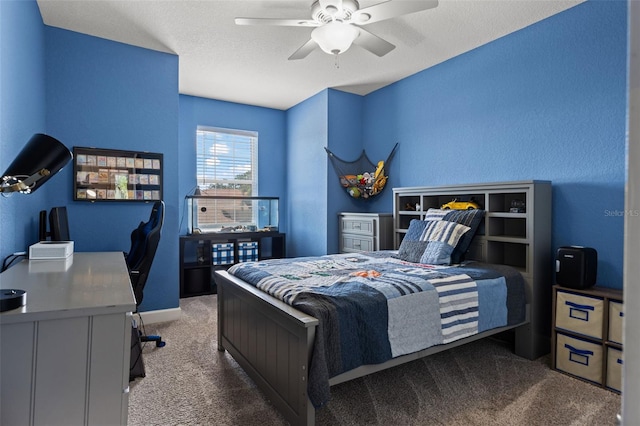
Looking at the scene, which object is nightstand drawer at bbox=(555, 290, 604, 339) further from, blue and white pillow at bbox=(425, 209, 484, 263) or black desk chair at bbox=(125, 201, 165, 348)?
black desk chair at bbox=(125, 201, 165, 348)

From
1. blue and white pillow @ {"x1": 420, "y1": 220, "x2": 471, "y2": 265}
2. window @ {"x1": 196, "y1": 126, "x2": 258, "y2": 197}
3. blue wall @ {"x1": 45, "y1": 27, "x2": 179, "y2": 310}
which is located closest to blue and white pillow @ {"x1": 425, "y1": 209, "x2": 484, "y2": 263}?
blue and white pillow @ {"x1": 420, "y1": 220, "x2": 471, "y2": 265}

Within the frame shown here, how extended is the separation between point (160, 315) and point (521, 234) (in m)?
3.40

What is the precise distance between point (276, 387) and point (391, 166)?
10.1ft

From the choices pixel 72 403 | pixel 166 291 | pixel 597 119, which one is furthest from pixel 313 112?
pixel 72 403

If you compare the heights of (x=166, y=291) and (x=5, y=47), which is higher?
(x=5, y=47)

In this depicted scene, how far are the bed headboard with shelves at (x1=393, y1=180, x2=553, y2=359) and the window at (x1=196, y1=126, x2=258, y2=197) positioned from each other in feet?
8.79

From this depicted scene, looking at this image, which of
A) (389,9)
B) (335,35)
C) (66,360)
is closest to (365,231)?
(335,35)

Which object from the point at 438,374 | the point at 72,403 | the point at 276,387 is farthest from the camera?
the point at 438,374

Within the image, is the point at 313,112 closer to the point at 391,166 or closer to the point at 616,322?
the point at 391,166

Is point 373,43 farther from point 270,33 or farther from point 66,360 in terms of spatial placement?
Result: point 66,360

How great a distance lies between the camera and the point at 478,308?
2.37m

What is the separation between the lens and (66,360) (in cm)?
120

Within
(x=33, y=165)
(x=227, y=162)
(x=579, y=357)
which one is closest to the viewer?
(x=33, y=165)

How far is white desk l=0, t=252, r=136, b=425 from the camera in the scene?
44.6 inches
